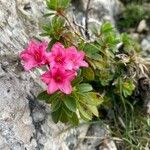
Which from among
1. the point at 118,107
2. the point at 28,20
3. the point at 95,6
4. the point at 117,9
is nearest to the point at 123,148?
the point at 118,107

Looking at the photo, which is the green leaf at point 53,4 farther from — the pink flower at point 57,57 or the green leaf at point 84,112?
the green leaf at point 84,112

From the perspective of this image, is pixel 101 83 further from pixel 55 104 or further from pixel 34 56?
pixel 34 56

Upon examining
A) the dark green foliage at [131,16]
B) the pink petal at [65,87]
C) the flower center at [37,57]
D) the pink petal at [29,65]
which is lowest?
the dark green foliage at [131,16]

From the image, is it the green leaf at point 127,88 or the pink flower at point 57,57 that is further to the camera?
the green leaf at point 127,88

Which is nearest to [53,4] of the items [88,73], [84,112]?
[88,73]

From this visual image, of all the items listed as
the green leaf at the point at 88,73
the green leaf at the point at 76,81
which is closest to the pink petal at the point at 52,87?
the green leaf at the point at 76,81

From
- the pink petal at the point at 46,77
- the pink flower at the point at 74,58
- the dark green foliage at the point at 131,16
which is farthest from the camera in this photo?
the dark green foliage at the point at 131,16

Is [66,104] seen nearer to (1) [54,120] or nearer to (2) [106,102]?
(1) [54,120]
